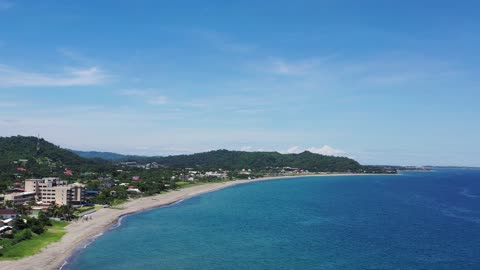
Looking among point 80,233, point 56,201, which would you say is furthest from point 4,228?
point 56,201

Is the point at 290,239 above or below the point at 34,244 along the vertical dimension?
below

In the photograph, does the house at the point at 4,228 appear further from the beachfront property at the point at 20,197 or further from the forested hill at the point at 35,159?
the forested hill at the point at 35,159

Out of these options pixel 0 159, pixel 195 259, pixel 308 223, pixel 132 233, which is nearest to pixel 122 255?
pixel 195 259

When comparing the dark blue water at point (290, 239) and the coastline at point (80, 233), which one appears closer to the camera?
the coastline at point (80, 233)

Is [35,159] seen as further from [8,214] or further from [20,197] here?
[8,214]

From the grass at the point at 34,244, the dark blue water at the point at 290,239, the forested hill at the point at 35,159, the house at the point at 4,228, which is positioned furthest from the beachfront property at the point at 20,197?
the forested hill at the point at 35,159
